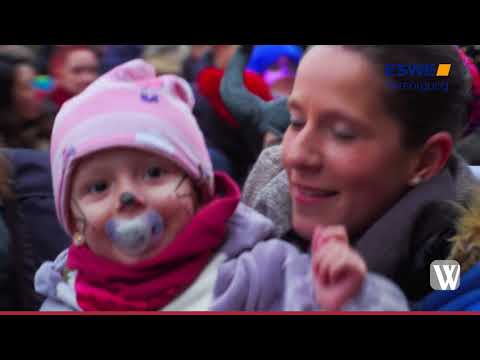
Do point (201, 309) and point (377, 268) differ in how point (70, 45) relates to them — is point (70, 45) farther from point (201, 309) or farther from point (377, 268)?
point (377, 268)

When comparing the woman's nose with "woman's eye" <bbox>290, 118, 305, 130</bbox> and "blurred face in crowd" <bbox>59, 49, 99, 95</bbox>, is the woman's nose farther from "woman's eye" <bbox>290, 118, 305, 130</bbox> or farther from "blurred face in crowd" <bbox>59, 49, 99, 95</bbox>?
"blurred face in crowd" <bbox>59, 49, 99, 95</bbox>

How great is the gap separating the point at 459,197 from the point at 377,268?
0.23 metres

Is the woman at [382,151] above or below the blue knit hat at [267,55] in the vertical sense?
below

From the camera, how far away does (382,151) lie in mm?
1439

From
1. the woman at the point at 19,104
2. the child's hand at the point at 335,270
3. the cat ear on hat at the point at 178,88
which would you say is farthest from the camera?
the woman at the point at 19,104

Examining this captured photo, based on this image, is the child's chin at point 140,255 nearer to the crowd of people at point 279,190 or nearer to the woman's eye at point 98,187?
the crowd of people at point 279,190

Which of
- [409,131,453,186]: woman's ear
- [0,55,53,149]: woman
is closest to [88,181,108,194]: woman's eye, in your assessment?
[0,55,53,149]: woman

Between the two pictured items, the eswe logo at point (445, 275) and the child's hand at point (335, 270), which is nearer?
the child's hand at point (335, 270)

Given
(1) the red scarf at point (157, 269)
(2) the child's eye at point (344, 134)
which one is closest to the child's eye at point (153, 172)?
(1) the red scarf at point (157, 269)

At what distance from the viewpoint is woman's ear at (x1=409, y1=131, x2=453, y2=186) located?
143 cm

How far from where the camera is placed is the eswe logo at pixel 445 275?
151 centimetres

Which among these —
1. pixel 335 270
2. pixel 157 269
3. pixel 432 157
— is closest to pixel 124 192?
pixel 157 269

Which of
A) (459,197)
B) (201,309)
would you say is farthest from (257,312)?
(459,197)

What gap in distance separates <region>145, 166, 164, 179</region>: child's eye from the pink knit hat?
0.04m
